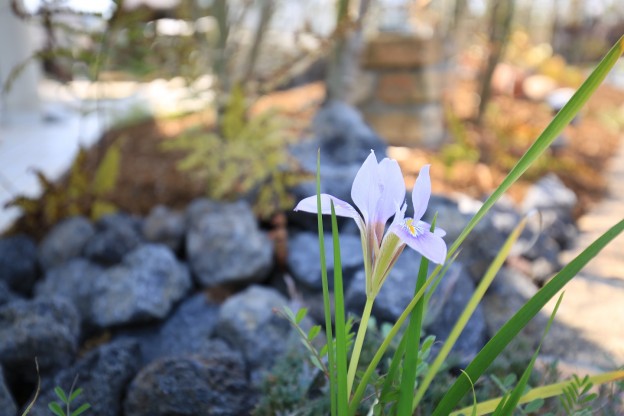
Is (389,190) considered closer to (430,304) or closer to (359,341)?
(359,341)

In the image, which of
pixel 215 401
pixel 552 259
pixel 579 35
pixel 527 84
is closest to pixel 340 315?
pixel 215 401

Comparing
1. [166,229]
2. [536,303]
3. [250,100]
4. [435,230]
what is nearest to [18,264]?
[166,229]

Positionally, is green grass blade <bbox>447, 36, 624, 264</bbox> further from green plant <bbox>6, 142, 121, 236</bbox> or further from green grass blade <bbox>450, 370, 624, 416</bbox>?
green plant <bbox>6, 142, 121, 236</bbox>

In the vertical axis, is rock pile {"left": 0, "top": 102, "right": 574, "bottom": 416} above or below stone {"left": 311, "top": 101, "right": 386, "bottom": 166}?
below

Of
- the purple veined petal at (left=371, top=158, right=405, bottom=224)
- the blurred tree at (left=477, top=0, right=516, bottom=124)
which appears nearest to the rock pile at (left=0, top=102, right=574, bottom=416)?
the purple veined petal at (left=371, top=158, right=405, bottom=224)

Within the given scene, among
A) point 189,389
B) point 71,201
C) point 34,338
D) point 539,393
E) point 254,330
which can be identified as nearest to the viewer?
point 539,393

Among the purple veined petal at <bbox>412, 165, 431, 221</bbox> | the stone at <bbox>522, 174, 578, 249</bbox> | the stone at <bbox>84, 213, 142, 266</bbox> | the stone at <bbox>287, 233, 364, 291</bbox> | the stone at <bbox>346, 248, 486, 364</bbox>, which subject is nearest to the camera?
the purple veined petal at <bbox>412, 165, 431, 221</bbox>

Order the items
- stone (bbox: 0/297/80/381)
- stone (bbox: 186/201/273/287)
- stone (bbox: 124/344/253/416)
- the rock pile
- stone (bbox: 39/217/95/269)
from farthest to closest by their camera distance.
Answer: stone (bbox: 39/217/95/269) < stone (bbox: 186/201/273/287) < stone (bbox: 0/297/80/381) < the rock pile < stone (bbox: 124/344/253/416)
